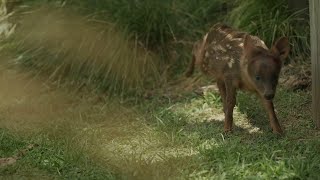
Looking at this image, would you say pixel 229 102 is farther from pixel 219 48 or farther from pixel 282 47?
pixel 282 47

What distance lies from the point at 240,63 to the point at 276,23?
219cm

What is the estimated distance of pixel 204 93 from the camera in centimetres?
772

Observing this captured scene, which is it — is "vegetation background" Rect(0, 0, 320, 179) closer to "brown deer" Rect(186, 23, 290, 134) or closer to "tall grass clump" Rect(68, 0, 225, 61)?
"tall grass clump" Rect(68, 0, 225, 61)

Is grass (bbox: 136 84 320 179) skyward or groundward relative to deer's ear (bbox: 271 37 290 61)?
groundward

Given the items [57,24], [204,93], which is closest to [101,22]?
[57,24]

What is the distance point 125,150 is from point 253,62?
148cm

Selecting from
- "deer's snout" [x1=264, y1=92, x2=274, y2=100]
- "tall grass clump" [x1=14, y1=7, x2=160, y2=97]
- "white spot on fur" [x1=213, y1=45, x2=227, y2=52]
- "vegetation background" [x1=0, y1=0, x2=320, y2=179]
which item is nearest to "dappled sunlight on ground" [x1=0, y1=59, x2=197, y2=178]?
"vegetation background" [x1=0, y1=0, x2=320, y2=179]

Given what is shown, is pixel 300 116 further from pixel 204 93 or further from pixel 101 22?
pixel 101 22

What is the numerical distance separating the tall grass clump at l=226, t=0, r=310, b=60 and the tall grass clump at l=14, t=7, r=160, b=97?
1.43 metres

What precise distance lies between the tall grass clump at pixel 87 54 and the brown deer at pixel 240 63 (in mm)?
1571

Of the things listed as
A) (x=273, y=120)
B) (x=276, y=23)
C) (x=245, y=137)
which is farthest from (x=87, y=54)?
(x=273, y=120)

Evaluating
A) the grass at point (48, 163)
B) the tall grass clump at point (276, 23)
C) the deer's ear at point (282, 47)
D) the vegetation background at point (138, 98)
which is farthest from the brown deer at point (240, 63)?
the grass at point (48, 163)

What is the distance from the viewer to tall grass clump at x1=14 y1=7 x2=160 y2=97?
8.41 m

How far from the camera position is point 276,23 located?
26.5ft
